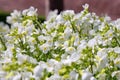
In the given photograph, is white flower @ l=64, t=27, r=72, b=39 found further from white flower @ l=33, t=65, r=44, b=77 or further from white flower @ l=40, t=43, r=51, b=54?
white flower @ l=33, t=65, r=44, b=77

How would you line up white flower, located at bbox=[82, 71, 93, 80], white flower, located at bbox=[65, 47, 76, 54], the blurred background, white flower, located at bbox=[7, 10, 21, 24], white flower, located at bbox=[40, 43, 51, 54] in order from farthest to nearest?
the blurred background → white flower, located at bbox=[7, 10, 21, 24] → white flower, located at bbox=[40, 43, 51, 54] → white flower, located at bbox=[65, 47, 76, 54] → white flower, located at bbox=[82, 71, 93, 80]

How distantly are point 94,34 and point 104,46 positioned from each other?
0.65ft

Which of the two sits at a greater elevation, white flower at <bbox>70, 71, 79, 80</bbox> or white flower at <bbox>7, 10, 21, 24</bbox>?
white flower at <bbox>7, 10, 21, 24</bbox>

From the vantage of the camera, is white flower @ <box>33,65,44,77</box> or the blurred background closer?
white flower @ <box>33,65,44,77</box>

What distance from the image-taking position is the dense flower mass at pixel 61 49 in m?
2.43

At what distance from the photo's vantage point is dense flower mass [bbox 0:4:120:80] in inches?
95.6

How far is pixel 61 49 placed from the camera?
2848mm

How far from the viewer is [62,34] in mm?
2908

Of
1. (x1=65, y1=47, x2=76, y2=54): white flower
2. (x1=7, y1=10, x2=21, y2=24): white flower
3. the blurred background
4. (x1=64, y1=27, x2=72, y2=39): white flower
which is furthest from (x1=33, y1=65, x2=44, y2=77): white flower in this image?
the blurred background

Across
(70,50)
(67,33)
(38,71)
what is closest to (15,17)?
(67,33)

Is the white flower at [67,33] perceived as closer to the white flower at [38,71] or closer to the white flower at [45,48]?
the white flower at [45,48]

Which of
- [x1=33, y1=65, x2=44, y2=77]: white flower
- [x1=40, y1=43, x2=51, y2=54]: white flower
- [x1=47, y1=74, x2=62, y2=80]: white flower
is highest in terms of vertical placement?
[x1=40, y1=43, x2=51, y2=54]: white flower

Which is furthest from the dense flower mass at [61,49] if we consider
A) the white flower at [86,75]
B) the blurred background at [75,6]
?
the blurred background at [75,6]

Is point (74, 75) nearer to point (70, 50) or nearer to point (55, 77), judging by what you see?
point (55, 77)
